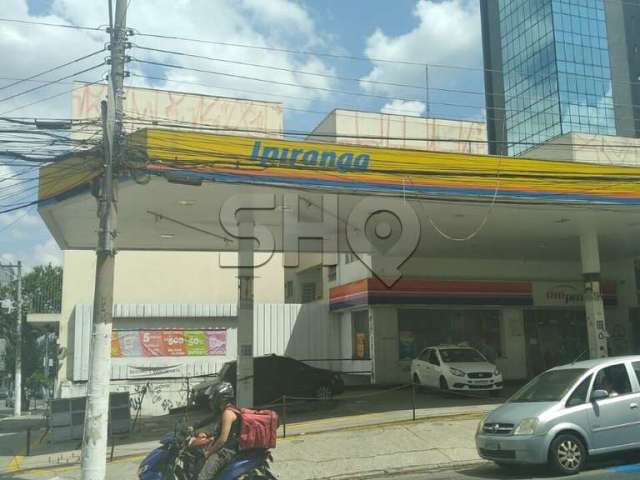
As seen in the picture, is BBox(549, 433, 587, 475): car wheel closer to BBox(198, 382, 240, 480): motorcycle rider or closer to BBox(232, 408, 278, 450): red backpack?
BBox(232, 408, 278, 450): red backpack

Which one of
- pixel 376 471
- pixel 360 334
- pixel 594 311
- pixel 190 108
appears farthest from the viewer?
pixel 190 108

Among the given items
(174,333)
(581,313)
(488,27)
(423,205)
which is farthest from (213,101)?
(488,27)

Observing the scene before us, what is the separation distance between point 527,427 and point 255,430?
14.5ft

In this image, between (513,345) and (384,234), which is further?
(513,345)

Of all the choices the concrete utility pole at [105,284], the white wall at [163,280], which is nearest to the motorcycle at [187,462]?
the concrete utility pole at [105,284]

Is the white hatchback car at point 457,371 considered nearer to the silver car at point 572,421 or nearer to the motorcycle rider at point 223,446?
the silver car at point 572,421

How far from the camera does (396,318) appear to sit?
82.1ft

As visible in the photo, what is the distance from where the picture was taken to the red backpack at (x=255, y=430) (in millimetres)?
7805

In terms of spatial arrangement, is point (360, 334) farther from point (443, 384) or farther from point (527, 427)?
point (527, 427)

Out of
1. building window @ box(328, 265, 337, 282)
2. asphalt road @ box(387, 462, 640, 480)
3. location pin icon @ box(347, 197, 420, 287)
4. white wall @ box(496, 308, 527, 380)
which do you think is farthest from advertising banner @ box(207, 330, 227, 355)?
asphalt road @ box(387, 462, 640, 480)

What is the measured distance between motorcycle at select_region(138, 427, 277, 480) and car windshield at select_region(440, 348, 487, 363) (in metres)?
13.1

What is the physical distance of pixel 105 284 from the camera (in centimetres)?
1102

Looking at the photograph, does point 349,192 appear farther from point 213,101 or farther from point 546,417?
point 213,101

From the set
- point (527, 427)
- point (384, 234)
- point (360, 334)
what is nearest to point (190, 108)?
point (360, 334)
